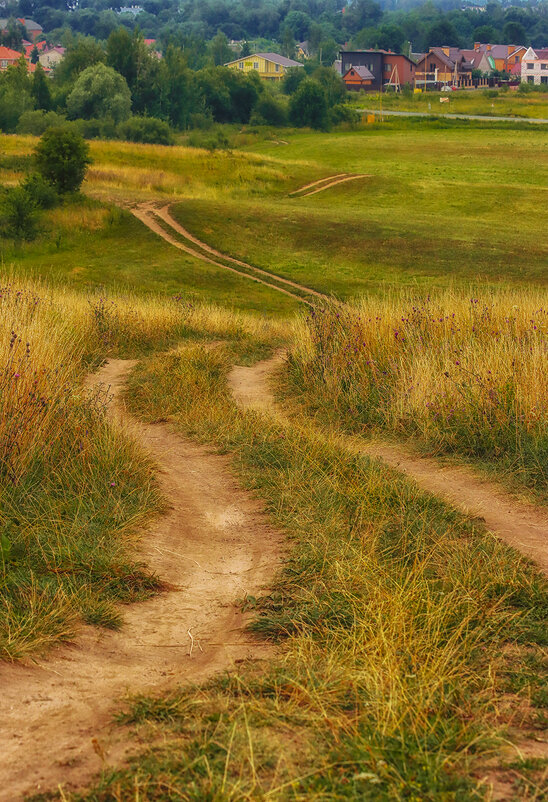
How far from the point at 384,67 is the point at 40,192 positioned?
103 metres

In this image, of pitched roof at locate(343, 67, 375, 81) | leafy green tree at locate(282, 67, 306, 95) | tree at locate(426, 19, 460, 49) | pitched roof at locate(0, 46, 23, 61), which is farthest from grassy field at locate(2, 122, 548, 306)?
tree at locate(426, 19, 460, 49)

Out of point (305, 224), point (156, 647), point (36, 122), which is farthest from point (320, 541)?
point (36, 122)

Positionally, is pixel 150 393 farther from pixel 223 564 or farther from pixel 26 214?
pixel 26 214

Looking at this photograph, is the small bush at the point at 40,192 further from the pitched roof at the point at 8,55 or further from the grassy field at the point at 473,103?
the pitched roof at the point at 8,55

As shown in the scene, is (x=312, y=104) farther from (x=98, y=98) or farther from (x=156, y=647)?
(x=156, y=647)

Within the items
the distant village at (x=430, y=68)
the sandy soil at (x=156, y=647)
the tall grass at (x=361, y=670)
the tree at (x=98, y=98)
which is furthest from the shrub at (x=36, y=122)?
the tall grass at (x=361, y=670)

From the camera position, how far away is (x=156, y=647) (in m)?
4.49

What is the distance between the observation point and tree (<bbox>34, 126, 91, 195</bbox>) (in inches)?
1344

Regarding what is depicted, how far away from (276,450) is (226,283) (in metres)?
19.1

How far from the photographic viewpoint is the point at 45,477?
6352 millimetres

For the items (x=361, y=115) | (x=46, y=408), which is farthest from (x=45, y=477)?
(x=361, y=115)

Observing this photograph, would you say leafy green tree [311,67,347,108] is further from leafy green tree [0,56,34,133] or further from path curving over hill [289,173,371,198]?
path curving over hill [289,173,371,198]

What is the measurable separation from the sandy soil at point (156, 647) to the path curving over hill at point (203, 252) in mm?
17361

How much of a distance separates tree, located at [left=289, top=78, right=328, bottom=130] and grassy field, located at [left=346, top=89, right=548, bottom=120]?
1432 cm
